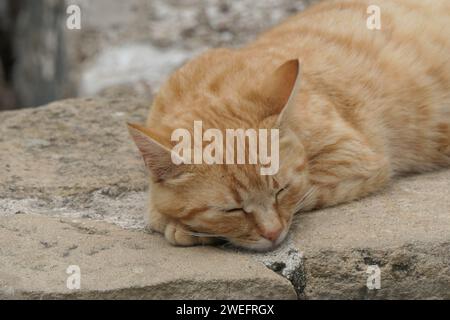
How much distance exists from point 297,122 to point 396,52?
0.95 metres

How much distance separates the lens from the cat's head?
10.6 feet

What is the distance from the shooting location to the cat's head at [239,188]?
324 centimetres

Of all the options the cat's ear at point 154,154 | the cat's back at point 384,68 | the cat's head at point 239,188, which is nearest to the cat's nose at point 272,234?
the cat's head at point 239,188

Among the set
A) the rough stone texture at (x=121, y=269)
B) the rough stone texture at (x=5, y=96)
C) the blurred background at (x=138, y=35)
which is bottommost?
the rough stone texture at (x=121, y=269)

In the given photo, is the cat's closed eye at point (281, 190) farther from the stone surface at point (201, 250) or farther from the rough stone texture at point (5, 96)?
the rough stone texture at point (5, 96)

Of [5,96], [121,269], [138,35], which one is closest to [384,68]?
[121,269]

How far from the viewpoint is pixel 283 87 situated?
133 inches

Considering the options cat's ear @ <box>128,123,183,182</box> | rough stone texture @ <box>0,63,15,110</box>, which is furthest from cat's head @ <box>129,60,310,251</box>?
rough stone texture @ <box>0,63,15,110</box>

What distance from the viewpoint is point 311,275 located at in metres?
3.08

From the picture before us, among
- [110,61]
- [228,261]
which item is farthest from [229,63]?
[110,61]

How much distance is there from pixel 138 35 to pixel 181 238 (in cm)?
377

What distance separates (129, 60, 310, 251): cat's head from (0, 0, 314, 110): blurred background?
9.96 feet

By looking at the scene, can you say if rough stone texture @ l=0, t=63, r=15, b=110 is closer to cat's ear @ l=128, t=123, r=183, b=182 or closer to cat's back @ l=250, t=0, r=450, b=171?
cat's back @ l=250, t=0, r=450, b=171

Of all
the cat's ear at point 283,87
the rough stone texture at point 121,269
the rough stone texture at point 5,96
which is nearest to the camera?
the rough stone texture at point 121,269
